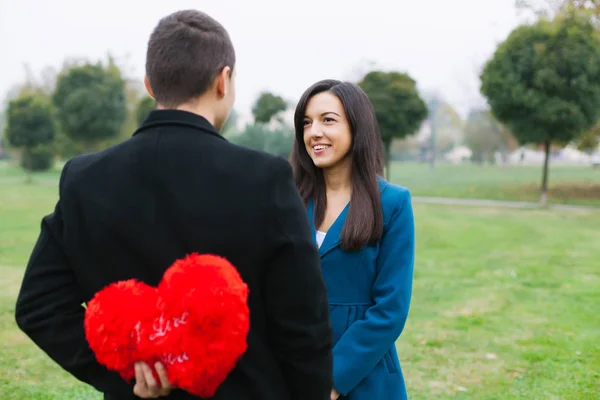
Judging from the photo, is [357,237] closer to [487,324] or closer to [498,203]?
[487,324]

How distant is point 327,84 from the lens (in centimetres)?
247

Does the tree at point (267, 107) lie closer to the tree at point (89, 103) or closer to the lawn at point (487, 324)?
the tree at point (89, 103)

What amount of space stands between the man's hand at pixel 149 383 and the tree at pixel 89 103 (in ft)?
105

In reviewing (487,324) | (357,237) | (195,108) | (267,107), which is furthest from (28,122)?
(195,108)

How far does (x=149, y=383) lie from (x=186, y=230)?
394 mm

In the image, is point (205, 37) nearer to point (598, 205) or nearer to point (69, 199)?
point (69, 199)

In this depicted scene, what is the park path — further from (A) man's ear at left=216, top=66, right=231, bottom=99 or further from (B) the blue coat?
(A) man's ear at left=216, top=66, right=231, bottom=99

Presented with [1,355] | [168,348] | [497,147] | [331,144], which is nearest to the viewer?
[168,348]

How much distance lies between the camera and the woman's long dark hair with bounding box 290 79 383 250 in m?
2.29

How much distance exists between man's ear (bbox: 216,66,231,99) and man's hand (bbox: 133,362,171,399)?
74 centimetres

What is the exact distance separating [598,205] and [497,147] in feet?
148

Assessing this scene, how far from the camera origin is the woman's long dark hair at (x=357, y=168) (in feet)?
7.50

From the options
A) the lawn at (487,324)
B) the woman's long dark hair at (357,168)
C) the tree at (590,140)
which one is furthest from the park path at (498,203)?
the woman's long dark hair at (357,168)

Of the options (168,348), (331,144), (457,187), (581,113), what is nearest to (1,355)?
(331,144)
